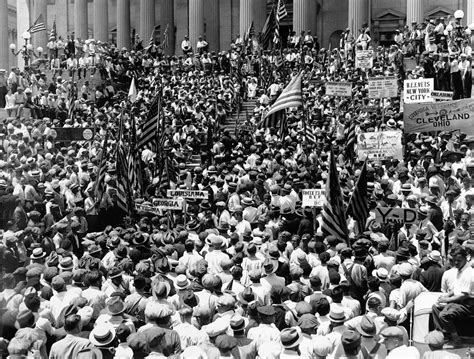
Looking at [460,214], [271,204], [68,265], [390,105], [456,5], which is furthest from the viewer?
[456,5]

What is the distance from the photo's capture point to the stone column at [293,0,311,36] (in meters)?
44.2

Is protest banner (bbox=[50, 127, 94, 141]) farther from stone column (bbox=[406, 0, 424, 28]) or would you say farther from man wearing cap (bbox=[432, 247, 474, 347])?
man wearing cap (bbox=[432, 247, 474, 347])

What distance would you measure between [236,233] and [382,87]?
12242 mm

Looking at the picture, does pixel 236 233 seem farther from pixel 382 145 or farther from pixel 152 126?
pixel 382 145

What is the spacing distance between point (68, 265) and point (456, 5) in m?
40.2

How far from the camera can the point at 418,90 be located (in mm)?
23781

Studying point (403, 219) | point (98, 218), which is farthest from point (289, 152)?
point (403, 219)

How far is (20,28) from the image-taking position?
6078 centimetres

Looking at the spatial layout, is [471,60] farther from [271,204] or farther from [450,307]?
[450,307]

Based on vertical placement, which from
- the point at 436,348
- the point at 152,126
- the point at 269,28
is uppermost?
the point at 269,28

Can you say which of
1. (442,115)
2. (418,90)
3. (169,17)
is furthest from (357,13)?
(442,115)

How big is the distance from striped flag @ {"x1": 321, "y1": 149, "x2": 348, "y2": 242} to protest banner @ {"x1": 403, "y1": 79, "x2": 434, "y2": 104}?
9209 mm

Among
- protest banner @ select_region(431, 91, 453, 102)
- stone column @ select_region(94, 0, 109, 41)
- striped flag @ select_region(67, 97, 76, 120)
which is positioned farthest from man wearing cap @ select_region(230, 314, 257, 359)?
stone column @ select_region(94, 0, 109, 41)

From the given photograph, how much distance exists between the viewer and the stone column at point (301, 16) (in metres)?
44.2
